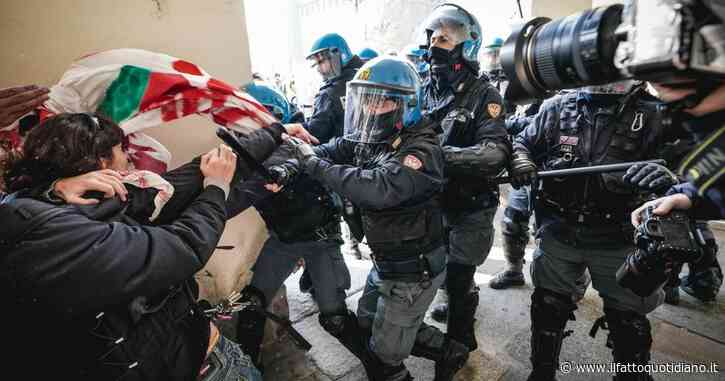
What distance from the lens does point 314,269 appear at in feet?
7.96

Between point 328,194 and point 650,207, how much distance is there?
1.87m

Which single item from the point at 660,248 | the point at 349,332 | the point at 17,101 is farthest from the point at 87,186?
the point at 660,248

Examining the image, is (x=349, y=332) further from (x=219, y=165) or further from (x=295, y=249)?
(x=219, y=165)

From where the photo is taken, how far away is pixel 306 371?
2.56 metres

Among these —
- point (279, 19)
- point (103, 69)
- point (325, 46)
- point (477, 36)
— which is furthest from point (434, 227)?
point (279, 19)

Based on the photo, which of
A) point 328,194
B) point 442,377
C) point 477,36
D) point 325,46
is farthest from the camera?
point 325,46

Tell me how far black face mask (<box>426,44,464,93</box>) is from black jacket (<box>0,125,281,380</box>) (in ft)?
6.91

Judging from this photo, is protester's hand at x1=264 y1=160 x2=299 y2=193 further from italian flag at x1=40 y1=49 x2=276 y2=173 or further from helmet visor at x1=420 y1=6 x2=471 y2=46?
helmet visor at x1=420 y1=6 x2=471 y2=46

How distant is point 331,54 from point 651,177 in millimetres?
3703

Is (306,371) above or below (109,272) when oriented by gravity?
below

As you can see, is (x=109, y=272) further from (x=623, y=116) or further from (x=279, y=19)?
(x=279, y=19)

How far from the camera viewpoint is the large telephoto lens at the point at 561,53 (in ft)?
3.32

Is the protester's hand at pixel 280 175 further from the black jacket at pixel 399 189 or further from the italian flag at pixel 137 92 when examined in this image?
the italian flag at pixel 137 92

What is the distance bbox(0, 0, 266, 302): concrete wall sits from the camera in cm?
187
